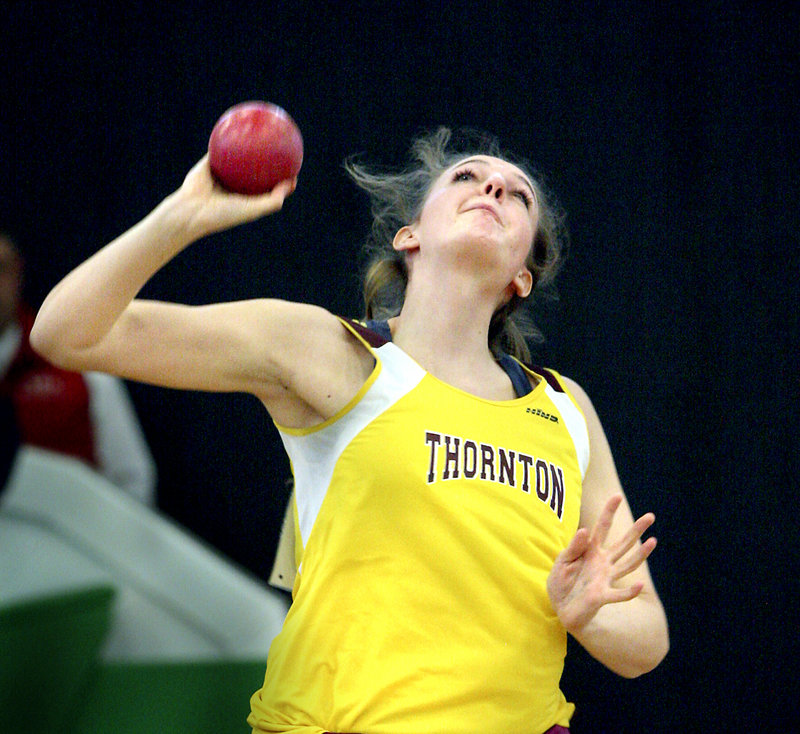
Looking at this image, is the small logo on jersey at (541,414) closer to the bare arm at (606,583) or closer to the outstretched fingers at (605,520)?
the bare arm at (606,583)

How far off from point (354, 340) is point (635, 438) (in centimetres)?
137

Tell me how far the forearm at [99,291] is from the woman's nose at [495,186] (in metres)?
0.64

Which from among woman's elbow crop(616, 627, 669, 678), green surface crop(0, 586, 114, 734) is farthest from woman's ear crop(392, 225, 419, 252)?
green surface crop(0, 586, 114, 734)

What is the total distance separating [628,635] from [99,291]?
883 mm

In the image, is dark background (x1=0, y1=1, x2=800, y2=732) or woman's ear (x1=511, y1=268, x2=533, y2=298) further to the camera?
dark background (x1=0, y1=1, x2=800, y2=732)

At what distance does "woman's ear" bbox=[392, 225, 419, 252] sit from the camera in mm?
1627

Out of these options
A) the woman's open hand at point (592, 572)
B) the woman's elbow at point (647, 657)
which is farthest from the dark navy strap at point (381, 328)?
the woman's elbow at point (647, 657)

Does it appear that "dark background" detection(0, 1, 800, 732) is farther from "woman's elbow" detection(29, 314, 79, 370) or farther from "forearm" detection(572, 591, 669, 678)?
"woman's elbow" detection(29, 314, 79, 370)

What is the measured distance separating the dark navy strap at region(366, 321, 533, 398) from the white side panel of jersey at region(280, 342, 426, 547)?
91 mm

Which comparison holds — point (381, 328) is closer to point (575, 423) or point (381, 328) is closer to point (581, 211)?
point (575, 423)

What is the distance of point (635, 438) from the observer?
250 cm

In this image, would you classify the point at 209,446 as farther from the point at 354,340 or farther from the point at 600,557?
the point at 600,557

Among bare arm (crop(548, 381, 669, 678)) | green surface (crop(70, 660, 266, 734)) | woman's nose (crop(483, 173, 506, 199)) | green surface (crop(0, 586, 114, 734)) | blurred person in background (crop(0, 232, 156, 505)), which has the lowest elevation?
green surface (crop(70, 660, 266, 734))

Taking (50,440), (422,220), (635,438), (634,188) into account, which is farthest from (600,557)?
(50,440)
